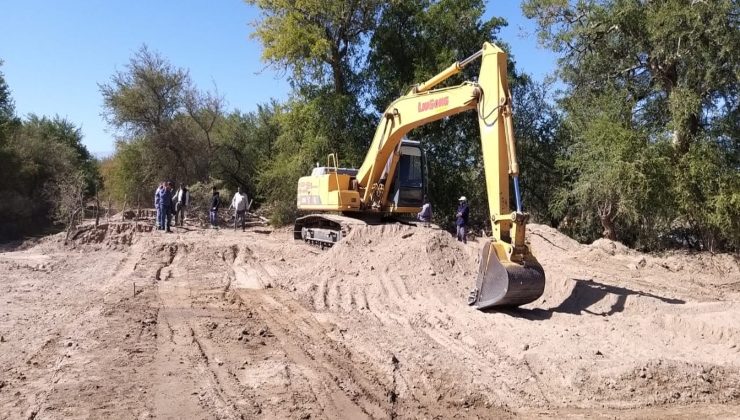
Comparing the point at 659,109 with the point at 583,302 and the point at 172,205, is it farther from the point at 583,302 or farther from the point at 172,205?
the point at 172,205

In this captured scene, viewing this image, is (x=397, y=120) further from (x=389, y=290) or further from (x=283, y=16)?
(x=283, y=16)

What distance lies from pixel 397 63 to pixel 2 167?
1709cm

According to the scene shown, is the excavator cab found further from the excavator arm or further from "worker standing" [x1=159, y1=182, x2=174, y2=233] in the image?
"worker standing" [x1=159, y1=182, x2=174, y2=233]

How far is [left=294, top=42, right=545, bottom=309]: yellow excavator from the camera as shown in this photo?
789 centimetres

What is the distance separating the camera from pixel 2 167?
24.7 metres

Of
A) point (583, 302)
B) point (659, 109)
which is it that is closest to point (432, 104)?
point (583, 302)

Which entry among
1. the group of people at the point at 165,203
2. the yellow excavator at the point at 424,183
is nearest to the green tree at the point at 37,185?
the group of people at the point at 165,203

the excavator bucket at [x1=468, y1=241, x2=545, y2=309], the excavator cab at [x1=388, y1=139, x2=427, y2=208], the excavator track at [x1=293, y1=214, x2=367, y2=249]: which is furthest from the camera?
the excavator cab at [x1=388, y1=139, x2=427, y2=208]

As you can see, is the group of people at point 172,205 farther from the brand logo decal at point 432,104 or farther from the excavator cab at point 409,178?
the brand logo decal at point 432,104

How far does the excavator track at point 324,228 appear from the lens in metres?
14.3

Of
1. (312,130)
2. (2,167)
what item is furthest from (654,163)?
(2,167)

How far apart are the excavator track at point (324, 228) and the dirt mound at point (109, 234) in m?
4.94

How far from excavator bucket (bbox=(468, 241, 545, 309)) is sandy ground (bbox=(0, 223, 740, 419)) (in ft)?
0.82

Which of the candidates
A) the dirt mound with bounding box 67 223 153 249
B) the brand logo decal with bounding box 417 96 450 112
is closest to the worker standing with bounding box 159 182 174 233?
the dirt mound with bounding box 67 223 153 249
